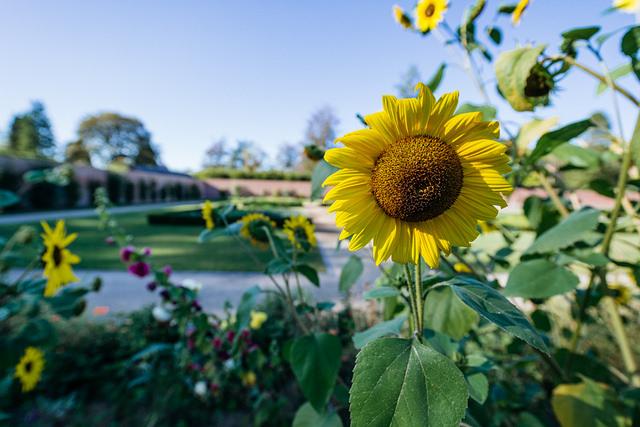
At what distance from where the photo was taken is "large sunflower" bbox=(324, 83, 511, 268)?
0.45 m

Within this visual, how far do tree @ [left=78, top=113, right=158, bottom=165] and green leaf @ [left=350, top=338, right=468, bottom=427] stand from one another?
47.4m

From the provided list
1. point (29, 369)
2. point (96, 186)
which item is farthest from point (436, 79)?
point (96, 186)

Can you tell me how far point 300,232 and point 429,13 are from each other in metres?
0.84

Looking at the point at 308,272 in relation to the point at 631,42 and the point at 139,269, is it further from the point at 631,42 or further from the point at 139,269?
the point at 139,269

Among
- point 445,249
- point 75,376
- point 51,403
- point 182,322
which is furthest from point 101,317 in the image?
point 445,249

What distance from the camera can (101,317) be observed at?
295 centimetres

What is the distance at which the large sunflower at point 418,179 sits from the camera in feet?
1.47

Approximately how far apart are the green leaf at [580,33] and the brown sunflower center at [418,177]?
0.43 m

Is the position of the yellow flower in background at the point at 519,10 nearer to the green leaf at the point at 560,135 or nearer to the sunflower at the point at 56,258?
the green leaf at the point at 560,135

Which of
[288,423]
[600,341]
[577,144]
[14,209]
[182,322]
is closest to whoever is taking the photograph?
[577,144]

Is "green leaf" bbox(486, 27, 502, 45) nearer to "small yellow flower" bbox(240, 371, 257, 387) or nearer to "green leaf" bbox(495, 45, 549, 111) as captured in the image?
"green leaf" bbox(495, 45, 549, 111)

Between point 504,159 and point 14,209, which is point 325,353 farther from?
point 14,209

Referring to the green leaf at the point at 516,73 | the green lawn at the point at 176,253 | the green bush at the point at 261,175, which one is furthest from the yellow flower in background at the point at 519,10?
the green bush at the point at 261,175

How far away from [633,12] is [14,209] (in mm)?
18205
